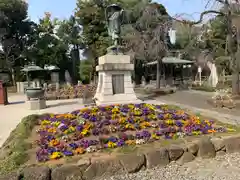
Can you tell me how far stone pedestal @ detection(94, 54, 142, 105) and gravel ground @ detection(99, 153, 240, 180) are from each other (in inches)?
216

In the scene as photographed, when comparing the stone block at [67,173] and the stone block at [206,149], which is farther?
the stone block at [206,149]

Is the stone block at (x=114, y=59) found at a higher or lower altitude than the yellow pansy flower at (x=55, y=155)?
higher

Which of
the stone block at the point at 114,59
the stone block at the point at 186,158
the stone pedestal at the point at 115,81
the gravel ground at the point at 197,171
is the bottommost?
the gravel ground at the point at 197,171

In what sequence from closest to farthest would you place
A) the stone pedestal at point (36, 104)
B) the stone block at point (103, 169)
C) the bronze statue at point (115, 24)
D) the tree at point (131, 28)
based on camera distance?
1. the stone block at point (103, 169)
2. the bronze statue at point (115, 24)
3. the stone pedestal at point (36, 104)
4. the tree at point (131, 28)

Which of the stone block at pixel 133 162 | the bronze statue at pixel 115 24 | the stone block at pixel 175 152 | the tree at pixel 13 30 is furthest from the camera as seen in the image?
the tree at pixel 13 30

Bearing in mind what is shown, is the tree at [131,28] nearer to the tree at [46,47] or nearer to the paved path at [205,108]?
the tree at [46,47]

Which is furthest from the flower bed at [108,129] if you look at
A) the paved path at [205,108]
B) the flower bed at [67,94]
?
the flower bed at [67,94]

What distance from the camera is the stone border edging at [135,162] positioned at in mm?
3220

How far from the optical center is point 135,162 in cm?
363

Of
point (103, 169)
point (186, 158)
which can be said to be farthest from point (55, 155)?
point (186, 158)

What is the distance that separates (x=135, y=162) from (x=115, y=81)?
235 inches

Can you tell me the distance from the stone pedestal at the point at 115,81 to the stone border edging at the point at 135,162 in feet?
17.2

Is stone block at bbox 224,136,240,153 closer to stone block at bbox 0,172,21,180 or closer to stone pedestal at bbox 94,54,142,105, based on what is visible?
stone block at bbox 0,172,21,180

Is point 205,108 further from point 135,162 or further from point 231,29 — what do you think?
point 135,162
